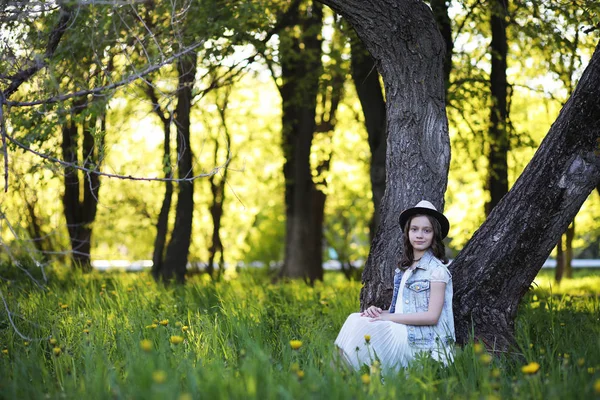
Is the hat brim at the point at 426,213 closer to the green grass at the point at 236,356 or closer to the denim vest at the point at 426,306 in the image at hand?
the denim vest at the point at 426,306

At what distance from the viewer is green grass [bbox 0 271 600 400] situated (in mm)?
3451

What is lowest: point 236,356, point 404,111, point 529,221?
point 236,356

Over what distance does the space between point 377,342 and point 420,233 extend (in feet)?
3.11

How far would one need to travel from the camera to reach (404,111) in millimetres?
5953

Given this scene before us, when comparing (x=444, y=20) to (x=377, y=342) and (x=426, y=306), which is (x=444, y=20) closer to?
(x=426, y=306)

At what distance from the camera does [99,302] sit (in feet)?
22.9

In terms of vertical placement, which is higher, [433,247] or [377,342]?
[433,247]

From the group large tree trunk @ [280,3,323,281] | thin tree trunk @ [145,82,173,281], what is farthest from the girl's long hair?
large tree trunk @ [280,3,323,281]

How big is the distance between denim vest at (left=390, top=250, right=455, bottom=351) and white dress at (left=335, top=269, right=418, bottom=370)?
96 millimetres

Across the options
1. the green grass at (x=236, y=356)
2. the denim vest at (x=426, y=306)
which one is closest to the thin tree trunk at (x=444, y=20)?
the green grass at (x=236, y=356)

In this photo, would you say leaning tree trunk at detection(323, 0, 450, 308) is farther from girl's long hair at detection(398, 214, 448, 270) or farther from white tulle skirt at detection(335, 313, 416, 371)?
white tulle skirt at detection(335, 313, 416, 371)

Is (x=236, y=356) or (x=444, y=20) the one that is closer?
(x=236, y=356)

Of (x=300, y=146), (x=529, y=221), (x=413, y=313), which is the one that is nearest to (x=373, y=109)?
(x=300, y=146)

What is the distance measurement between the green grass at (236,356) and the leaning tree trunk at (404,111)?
0.84m
